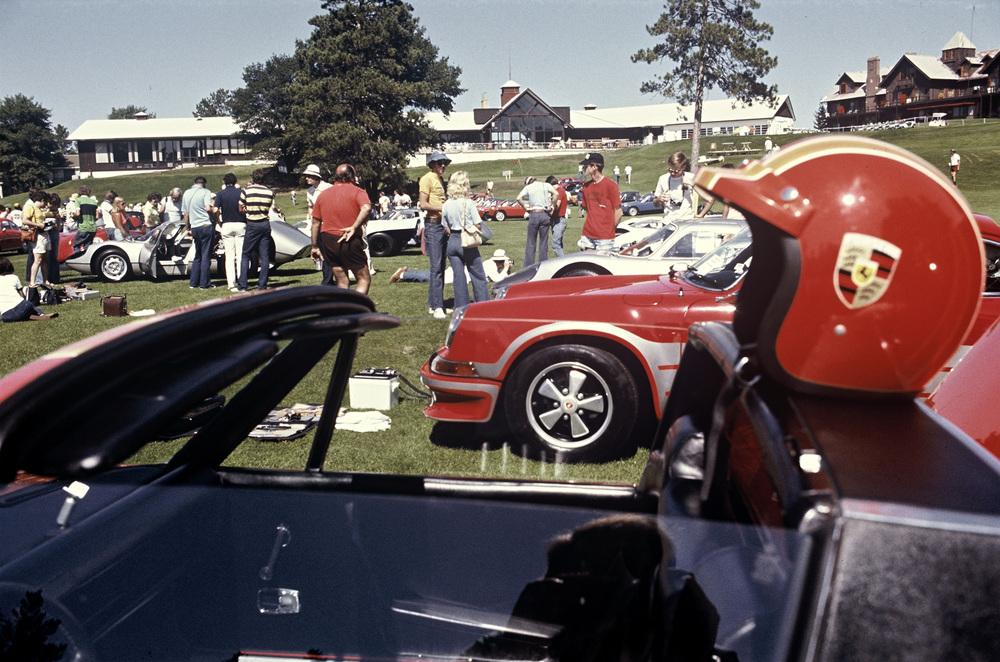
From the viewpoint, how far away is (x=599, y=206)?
11.3m

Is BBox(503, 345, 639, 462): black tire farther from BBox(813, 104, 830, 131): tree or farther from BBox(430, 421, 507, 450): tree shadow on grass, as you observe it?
BBox(813, 104, 830, 131): tree

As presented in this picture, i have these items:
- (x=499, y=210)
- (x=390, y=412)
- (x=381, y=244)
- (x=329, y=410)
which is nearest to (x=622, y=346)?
(x=390, y=412)

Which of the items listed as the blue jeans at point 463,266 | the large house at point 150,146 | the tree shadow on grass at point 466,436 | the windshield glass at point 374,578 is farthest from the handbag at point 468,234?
the large house at point 150,146

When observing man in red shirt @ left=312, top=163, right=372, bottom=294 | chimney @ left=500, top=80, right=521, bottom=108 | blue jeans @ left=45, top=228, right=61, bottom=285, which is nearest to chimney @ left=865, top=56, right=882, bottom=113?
chimney @ left=500, top=80, right=521, bottom=108

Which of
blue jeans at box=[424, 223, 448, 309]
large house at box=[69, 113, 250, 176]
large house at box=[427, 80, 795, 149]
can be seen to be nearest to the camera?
blue jeans at box=[424, 223, 448, 309]

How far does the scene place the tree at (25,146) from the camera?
259 ft

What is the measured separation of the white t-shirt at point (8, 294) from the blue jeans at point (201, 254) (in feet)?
10.6

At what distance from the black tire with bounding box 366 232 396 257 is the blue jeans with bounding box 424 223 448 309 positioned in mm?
10509

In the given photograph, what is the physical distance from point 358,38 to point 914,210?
6191 cm

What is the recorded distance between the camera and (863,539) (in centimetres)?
118

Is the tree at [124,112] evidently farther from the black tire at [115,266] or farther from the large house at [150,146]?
the black tire at [115,266]

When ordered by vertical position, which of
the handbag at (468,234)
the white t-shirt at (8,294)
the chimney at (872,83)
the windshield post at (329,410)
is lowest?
the white t-shirt at (8,294)

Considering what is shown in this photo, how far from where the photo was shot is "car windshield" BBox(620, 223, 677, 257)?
9.79 m

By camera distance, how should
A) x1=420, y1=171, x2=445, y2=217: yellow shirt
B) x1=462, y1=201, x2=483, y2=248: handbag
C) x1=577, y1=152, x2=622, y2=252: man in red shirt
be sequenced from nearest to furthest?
x1=462, y1=201, x2=483, y2=248: handbag → x1=420, y1=171, x2=445, y2=217: yellow shirt → x1=577, y1=152, x2=622, y2=252: man in red shirt
